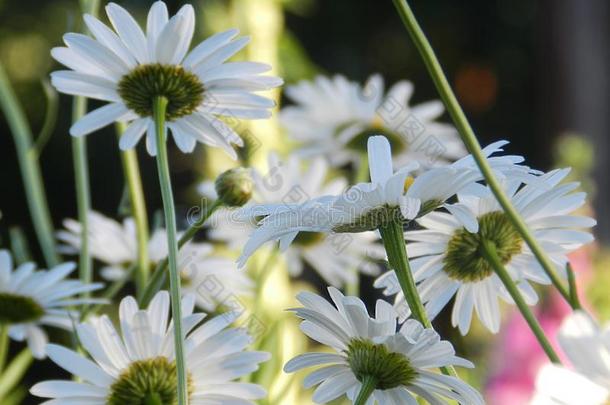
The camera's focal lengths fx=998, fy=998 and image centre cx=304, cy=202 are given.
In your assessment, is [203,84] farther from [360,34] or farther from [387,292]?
[360,34]

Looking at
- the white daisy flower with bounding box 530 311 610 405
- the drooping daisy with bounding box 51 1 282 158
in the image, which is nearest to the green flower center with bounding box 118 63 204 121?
the drooping daisy with bounding box 51 1 282 158

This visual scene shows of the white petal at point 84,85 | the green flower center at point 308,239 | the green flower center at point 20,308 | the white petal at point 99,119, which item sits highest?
the green flower center at point 308,239

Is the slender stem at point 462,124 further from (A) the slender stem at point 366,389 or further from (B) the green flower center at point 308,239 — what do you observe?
(B) the green flower center at point 308,239

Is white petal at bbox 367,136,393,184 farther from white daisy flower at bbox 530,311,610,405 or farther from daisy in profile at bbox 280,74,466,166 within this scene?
daisy in profile at bbox 280,74,466,166

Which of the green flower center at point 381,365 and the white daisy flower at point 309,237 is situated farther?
the white daisy flower at point 309,237

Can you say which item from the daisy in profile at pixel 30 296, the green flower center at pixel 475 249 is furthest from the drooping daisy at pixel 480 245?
the daisy in profile at pixel 30 296

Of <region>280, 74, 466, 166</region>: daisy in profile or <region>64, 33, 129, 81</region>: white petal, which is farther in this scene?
<region>280, 74, 466, 166</region>: daisy in profile

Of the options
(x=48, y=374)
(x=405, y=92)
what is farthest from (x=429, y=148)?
(x=48, y=374)
